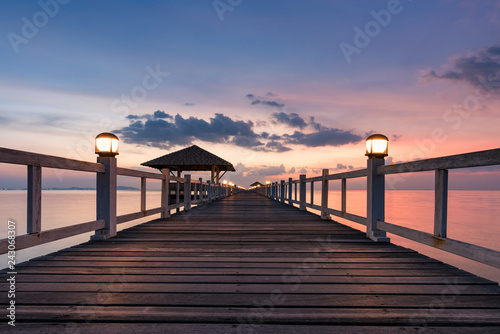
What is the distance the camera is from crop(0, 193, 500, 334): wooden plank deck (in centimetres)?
156

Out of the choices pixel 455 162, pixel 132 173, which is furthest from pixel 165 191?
pixel 455 162

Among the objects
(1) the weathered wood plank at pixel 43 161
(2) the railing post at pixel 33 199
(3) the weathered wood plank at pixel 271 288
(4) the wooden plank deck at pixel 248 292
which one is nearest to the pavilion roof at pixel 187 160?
(1) the weathered wood plank at pixel 43 161

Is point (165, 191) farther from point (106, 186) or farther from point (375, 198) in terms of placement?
point (375, 198)

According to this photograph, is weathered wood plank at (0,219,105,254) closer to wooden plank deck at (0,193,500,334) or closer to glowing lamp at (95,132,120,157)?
wooden plank deck at (0,193,500,334)

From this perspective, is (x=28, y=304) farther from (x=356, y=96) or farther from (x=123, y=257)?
(x=356, y=96)

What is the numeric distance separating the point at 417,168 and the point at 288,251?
167 centimetres

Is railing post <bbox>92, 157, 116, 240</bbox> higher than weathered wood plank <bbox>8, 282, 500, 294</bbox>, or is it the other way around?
railing post <bbox>92, 157, 116, 240</bbox>

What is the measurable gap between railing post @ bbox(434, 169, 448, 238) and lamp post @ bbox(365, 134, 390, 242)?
4.02ft

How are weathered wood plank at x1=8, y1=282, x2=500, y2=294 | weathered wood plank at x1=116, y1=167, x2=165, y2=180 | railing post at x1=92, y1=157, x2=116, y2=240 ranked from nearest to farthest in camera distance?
1. weathered wood plank at x1=8, y1=282, x2=500, y2=294
2. railing post at x1=92, y1=157, x2=116, y2=240
3. weathered wood plank at x1=116, y1=167, x2=165, y2=180

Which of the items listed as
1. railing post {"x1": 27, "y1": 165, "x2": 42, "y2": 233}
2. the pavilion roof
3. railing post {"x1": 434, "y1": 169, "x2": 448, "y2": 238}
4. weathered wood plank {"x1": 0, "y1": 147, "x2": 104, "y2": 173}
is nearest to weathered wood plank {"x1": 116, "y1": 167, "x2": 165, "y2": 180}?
weathered wood plank {"x1": 0, "y1": 147, "x2": 104, "y2": 173}

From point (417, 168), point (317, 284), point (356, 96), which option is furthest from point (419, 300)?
point (356, 96)

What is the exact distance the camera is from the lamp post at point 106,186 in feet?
13.1

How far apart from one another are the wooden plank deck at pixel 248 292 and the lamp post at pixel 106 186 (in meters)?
0.75

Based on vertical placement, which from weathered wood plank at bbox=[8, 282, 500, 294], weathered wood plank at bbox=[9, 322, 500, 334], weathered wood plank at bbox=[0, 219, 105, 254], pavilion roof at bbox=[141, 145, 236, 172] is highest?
pavilion roof at bbox=[141, 145, 236, 172]
